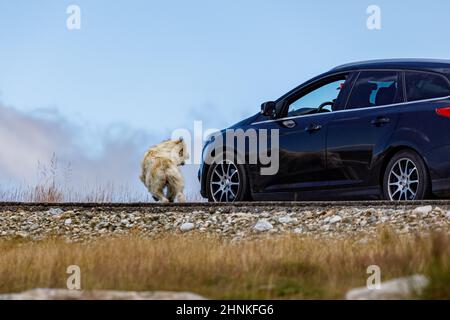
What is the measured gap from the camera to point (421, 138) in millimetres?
12117

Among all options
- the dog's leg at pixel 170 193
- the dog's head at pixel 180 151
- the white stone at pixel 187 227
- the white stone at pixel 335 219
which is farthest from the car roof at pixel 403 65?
the dog's leg at pixel 170 193

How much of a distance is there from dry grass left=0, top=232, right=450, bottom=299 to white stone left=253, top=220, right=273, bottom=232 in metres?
2.20

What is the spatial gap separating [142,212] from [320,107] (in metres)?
3.03

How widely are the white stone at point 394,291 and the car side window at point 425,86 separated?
516cm

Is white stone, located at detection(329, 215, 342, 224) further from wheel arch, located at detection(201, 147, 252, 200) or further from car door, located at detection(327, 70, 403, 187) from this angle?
wheel arch, located at detection(201, 147, 252, 200)

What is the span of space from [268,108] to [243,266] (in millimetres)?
5737

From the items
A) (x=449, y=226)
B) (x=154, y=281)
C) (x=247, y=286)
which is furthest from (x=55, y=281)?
(x=449, y=226)

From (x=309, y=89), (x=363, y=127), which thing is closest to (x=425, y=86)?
(x=363, y=127)

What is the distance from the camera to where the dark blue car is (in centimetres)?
1215

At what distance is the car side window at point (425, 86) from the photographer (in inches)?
478

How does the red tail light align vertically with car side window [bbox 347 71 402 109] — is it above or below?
below

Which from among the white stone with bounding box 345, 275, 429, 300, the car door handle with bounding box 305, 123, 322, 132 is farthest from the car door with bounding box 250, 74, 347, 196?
the white stone with bounding box 345, 275, 429, 300

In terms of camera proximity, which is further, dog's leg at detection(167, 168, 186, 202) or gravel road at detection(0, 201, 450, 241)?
dog's leg at detection(167, 168, 186, 202)

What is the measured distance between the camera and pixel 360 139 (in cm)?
1273
